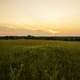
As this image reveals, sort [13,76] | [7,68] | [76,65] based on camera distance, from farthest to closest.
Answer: [76,65]
[7,68]
[13,76]

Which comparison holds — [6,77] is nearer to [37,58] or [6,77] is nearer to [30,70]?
[30,70]

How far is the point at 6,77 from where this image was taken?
7.89 metres

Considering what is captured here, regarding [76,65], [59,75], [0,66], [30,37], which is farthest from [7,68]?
[30,37]

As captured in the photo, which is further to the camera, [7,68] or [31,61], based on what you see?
[31,61]

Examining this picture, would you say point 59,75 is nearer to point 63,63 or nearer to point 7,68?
point 63,63

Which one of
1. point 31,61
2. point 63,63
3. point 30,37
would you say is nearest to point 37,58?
point 31,61

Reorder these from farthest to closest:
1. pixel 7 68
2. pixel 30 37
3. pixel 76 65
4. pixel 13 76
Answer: pixel 30 37
pixel 76 65
pixel 7 68
pixel 13 76

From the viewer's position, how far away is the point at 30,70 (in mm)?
8336

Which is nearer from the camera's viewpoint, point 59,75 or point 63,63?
point 59,75

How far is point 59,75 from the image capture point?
8.02 m

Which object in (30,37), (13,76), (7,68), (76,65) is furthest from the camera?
(30,37)

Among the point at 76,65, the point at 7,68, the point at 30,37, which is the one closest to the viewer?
the point at 7,68

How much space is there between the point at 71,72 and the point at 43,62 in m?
1.36

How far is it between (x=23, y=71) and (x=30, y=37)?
63554mm
